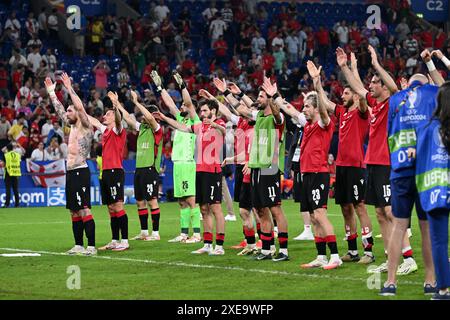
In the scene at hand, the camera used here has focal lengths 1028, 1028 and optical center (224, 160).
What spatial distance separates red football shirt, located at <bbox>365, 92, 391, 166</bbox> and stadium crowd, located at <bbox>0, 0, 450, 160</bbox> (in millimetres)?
15901

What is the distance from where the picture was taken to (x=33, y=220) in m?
25.9

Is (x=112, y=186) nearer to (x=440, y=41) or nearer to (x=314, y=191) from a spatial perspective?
(x=314, y=191)

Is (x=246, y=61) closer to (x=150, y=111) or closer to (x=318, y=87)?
(x=150, y=111)

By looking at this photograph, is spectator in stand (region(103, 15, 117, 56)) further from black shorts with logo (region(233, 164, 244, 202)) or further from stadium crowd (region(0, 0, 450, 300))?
black shorts with logo (region(233, 164, 244, 202))

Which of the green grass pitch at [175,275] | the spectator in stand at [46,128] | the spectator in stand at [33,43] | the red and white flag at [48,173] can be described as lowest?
the green grass pitch at [175,275]

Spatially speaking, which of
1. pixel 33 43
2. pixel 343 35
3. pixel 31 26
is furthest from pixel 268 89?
pixel 343 35

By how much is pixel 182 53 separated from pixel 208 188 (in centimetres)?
2215

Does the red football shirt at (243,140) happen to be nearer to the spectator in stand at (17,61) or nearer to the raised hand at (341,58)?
the raised hand at (341,58)

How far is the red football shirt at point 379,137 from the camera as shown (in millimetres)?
14602

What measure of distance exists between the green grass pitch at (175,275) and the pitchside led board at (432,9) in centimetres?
2809

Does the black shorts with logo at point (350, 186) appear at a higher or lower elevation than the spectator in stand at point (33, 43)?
lower

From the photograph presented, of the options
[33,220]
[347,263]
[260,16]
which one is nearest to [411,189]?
[347,263]

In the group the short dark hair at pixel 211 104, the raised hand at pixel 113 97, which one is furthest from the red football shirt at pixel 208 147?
the raised hand at pixel 113 97

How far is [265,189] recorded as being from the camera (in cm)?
1611
